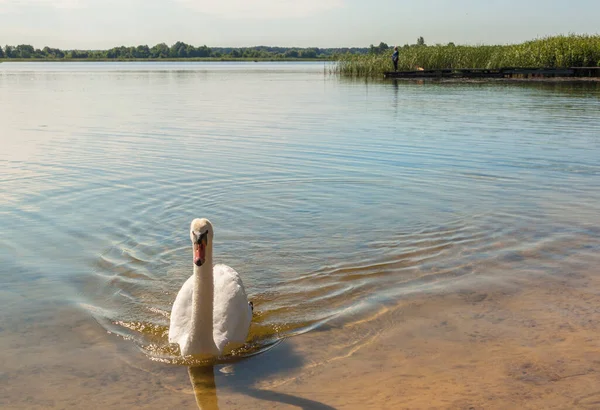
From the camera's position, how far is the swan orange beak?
611 cm

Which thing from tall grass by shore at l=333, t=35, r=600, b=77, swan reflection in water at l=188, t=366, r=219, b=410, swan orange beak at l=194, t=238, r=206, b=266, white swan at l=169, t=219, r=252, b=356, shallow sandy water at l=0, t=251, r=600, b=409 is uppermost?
tall grass by shore at l=333, t=35, r=600, b=77

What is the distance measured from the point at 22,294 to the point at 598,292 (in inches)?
263

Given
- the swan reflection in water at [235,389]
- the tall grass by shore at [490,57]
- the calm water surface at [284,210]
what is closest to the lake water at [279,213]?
the calm water surface at [284,210]

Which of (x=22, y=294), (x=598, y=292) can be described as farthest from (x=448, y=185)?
(x=22, y=294)

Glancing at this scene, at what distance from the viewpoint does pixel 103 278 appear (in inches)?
343

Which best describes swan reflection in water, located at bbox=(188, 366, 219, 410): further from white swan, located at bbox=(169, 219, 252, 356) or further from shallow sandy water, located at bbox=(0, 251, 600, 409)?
white swan, located at bbox=(169, 219, 252, 356)

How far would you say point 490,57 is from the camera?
55219mm

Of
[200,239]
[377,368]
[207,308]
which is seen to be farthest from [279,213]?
[377,368]

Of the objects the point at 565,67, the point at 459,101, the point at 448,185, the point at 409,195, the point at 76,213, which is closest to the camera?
the point at 76,213

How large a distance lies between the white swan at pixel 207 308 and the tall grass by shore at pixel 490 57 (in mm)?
48929

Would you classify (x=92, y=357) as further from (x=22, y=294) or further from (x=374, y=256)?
(x=374, y=256)

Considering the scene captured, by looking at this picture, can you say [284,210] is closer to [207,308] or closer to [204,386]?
[207,308]

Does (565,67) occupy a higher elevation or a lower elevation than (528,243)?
higher

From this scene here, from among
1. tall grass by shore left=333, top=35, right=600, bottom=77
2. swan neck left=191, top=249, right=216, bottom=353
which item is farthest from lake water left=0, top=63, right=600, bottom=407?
tall grass by shore left=333, top=35, right=600, bottom=77
